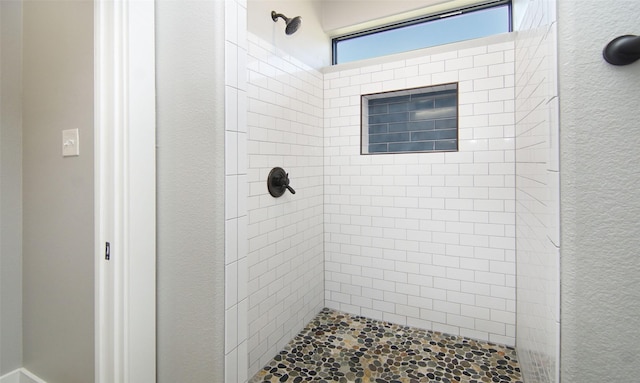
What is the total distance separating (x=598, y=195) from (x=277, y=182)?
1.64 m

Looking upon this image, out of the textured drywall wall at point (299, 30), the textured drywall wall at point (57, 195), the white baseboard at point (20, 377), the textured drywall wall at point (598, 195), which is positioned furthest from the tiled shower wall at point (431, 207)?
the white baseboard at point (20, 377)

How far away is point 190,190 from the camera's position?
1062 mm

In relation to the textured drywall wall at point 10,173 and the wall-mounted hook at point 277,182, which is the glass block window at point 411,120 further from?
the textured drywall wall at point 10,173

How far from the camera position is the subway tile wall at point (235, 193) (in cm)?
103

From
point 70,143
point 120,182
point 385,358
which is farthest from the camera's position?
point 385,358

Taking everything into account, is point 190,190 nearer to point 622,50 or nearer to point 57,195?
point 57,195

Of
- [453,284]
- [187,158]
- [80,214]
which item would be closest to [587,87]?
[187,158]

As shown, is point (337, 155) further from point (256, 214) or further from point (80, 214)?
point (80, 214)

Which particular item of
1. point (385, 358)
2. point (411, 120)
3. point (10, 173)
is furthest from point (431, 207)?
point (10, 173)

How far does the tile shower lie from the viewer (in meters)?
1.97

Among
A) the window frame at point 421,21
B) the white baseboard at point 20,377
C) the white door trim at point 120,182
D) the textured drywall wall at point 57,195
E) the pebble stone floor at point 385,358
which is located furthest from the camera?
the window frame at point 421,21

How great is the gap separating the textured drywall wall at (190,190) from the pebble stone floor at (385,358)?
0.95 metres

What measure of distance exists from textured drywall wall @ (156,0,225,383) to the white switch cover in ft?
1.24

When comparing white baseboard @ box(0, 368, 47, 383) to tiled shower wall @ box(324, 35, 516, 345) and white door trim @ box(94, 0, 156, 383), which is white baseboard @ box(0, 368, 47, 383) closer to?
white door trim @ box(94, 0, 156, 383)
